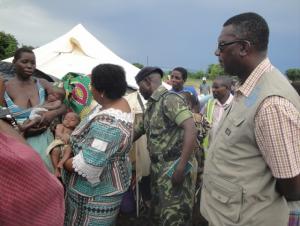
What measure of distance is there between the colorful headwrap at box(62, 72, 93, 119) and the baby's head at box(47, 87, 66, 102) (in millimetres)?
106

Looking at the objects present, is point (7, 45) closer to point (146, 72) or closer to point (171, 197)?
point (146, 72)

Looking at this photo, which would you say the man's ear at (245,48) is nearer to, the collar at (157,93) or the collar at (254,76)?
the collar at (254,76)

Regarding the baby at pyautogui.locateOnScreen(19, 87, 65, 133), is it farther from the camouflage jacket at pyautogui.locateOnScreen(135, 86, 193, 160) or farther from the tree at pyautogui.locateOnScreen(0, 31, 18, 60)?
the tree at pyautogui.locateOnScreen(0, 31, 18, 60)

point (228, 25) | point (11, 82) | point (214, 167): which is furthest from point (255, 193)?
point (11, 82)

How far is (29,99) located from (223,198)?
2.28 metres

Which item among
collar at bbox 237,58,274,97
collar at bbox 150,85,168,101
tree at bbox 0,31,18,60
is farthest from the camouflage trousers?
tree at bbox 0,31,18,60

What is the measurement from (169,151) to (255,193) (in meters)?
1.48

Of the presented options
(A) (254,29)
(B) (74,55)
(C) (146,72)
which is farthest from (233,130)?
(B) (74,55)

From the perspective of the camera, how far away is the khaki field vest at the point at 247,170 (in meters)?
1.74

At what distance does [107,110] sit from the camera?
260 centimetres

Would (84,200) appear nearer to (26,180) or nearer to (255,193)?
(255,193)

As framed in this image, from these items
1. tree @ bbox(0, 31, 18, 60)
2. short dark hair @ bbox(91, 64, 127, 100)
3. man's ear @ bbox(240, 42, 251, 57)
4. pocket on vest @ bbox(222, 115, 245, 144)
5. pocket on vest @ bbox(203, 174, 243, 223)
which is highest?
man's ear @ bbox(240, 42, 251, 57)

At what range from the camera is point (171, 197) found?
325 centimetres

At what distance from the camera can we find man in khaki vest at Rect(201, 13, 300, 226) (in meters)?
1.63
